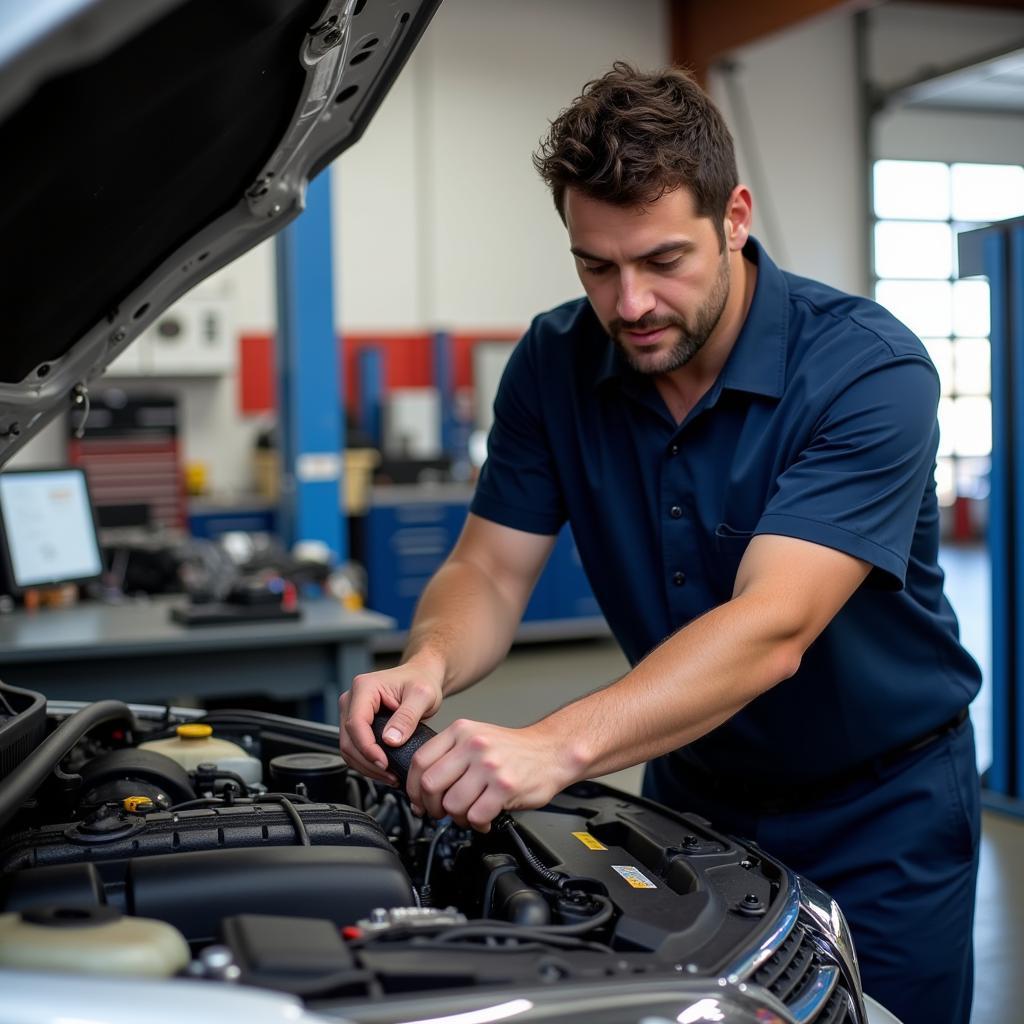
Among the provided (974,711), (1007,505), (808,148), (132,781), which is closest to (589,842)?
(132,781)

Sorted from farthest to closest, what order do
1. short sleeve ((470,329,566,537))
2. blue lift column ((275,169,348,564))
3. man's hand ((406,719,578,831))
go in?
blue lift column ((275,169,348,564))
short sleeve ((470,329,566,537))
man's hand ((406,719,578,831))

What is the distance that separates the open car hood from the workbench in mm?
1598

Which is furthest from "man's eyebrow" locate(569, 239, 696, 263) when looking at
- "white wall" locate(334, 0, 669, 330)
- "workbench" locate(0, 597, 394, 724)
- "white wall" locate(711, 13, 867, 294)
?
"white wall" locate(711, 13, 867, 294)

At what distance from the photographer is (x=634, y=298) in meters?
1.32

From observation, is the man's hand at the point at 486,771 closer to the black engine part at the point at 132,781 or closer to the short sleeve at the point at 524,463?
the black engine part at the point at 132,781

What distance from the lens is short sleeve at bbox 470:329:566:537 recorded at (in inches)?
64.9

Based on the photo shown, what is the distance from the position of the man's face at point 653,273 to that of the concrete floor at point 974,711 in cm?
182

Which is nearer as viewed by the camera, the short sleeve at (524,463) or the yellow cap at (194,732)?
the yellow cap at (194,732)

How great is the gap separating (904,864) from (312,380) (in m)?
3.67

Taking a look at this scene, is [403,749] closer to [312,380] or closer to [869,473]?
[869,473]

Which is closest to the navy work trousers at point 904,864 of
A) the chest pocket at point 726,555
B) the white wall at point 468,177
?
the chest pocket at point 726,555

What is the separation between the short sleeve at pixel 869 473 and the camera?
4.09 feet

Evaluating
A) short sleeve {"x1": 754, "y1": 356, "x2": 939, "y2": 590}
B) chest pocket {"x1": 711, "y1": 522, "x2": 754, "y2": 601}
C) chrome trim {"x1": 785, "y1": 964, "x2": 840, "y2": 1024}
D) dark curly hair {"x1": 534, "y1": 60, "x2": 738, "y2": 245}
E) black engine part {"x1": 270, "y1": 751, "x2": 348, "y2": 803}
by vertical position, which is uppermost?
dark curly hair {"x1": 534, "y1": 60, "x2": 738, "y2": 245}

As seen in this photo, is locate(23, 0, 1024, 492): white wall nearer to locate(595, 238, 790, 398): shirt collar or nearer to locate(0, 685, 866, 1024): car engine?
locate(595, 238, 790, 398): shirt collar
